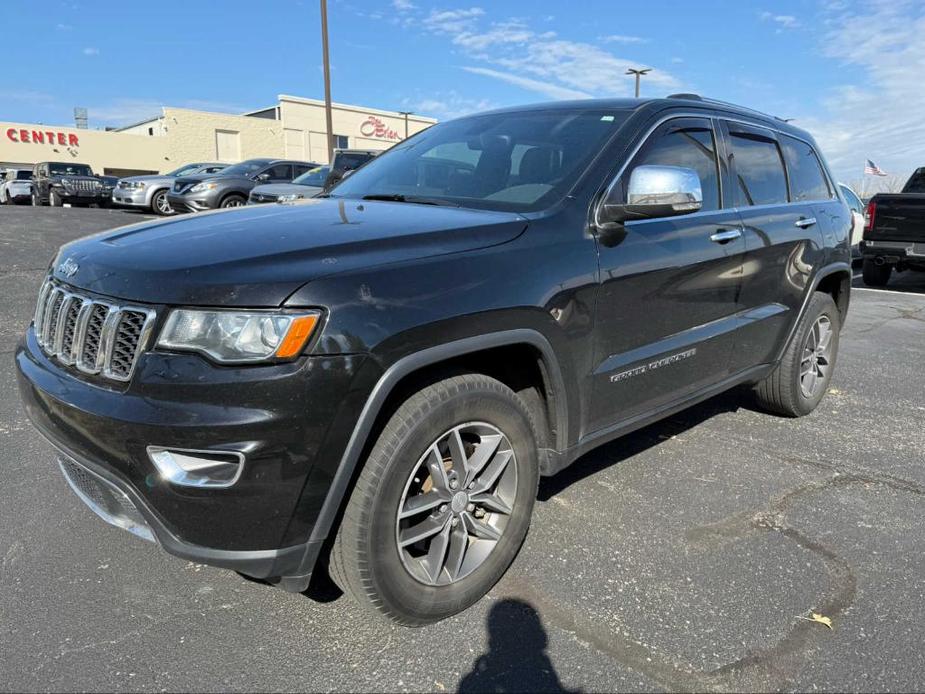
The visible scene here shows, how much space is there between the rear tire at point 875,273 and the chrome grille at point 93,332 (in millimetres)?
11979

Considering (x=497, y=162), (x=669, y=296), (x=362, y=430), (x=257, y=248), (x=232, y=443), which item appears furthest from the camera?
(x=497, y=162)

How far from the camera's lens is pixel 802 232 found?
4.18 metres

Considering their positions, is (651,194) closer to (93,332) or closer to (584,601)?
(584,601)

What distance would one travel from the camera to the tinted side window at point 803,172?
14.3 feet

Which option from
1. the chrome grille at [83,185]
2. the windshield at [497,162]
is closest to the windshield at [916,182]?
the windshield at [497,162]

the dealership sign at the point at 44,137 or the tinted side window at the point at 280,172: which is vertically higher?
the dealership sign at the point at 44,137

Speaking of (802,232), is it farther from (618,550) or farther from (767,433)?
(618,550)

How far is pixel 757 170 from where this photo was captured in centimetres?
397

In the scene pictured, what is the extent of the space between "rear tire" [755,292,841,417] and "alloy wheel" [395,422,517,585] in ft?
8.59

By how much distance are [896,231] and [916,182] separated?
3.01 m

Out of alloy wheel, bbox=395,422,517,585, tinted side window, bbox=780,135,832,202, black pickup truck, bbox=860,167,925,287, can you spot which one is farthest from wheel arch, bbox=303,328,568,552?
black pickup truck, bbox=860,167,925,287

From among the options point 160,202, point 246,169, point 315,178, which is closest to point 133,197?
point 160,202

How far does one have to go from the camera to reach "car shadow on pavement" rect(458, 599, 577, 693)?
6.93ft

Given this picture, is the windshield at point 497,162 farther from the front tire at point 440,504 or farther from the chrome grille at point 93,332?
the chrome grille at point 93,332
